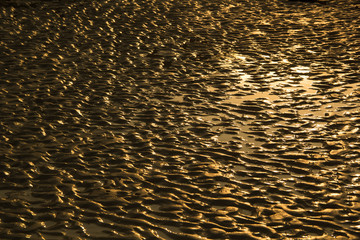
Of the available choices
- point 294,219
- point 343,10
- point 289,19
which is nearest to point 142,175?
point 294,219

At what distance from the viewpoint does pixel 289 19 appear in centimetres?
294

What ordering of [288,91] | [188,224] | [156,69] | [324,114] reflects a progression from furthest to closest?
[156,69]
[288,91]
[324,114]
[188,224]

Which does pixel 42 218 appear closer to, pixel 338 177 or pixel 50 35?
pixel 338 177

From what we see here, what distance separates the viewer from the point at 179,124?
1895 mm

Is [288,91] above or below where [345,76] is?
below

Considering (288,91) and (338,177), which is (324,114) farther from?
(338,177)

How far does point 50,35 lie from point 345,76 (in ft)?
4.40

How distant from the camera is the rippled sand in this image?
1421mm

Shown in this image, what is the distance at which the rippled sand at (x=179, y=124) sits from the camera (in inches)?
55.9

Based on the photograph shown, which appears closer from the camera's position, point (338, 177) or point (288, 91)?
point (338, 177)

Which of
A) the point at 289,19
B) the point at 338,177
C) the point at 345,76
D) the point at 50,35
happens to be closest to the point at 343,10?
the point at 289,19

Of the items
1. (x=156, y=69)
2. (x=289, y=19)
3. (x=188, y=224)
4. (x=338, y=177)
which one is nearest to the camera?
(x=188, y=224)

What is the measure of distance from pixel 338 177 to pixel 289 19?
152 cm

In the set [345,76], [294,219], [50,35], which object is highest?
[50,35]
